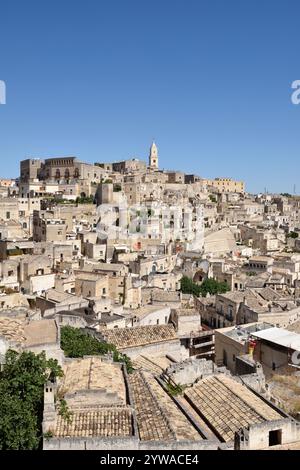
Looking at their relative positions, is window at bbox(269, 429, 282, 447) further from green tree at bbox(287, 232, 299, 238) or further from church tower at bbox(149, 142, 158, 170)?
church tower at bbox(149, 142, 158, 170)

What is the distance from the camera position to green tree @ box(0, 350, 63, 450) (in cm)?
1000

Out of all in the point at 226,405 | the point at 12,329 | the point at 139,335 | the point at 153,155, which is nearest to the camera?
the point at 226,405

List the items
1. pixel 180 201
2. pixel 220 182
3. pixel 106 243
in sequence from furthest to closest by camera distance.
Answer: pixel 220 182 → pixel 180 201 → pixel 106 243

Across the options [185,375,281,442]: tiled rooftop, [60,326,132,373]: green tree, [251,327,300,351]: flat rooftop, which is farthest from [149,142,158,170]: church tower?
[185,375,281,442]: tiled rooftop

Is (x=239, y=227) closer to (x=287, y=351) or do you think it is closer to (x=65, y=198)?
(x=65, y=198)

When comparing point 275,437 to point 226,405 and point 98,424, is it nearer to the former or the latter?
point 226,405

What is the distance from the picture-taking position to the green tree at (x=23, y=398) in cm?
1000

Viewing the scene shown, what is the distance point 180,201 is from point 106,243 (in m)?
23.9

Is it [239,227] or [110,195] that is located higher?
[110,195]

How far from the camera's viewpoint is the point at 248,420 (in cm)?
1093

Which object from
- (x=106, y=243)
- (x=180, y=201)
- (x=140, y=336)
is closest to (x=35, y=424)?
(x=140, y=336)

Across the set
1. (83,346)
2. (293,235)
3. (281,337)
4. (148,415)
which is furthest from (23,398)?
(293,235)

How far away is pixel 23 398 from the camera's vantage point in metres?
11.1

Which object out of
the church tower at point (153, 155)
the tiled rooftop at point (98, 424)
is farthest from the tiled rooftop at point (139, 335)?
the church tower at point (153, 155)
